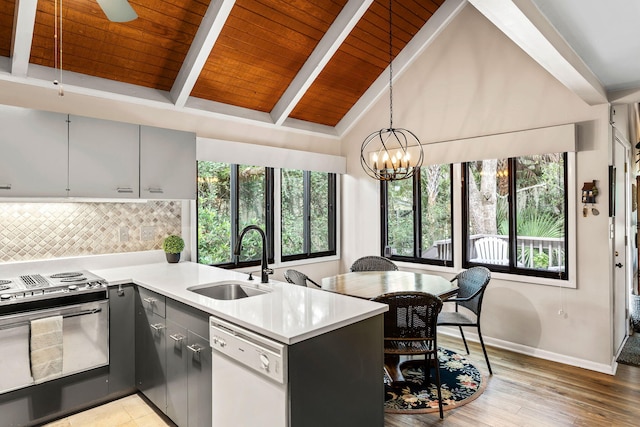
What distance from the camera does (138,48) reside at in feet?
10.9

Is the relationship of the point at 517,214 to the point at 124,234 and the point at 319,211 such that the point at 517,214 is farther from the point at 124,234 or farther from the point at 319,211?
the point at 124,234

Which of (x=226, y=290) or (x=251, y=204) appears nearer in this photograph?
(x=226, y=290)

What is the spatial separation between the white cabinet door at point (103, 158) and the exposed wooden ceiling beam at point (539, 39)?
2.69 meters

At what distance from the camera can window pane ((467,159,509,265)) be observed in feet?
13.6

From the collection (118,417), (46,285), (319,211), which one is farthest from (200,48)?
(118,417)

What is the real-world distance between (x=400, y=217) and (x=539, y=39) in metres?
2.94

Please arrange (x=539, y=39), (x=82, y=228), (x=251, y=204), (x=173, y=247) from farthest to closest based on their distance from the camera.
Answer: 1. (x=251, y=204)
2. (x=173, y=247)
3. (x=82, y=228)
4. (x=539, y=39)

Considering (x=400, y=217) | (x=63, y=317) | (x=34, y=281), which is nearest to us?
(x=63, y=317)

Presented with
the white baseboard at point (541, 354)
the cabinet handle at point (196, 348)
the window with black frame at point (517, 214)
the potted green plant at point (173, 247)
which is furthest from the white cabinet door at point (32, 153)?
the white baseboard at point (541, 354)

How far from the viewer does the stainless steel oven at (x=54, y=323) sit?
242 cm

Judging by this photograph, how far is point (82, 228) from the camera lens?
333cm

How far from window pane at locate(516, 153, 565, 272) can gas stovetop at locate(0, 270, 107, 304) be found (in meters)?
3.89

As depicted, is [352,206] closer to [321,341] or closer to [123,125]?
[123,125]

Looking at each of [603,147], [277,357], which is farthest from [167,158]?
[603,147]
